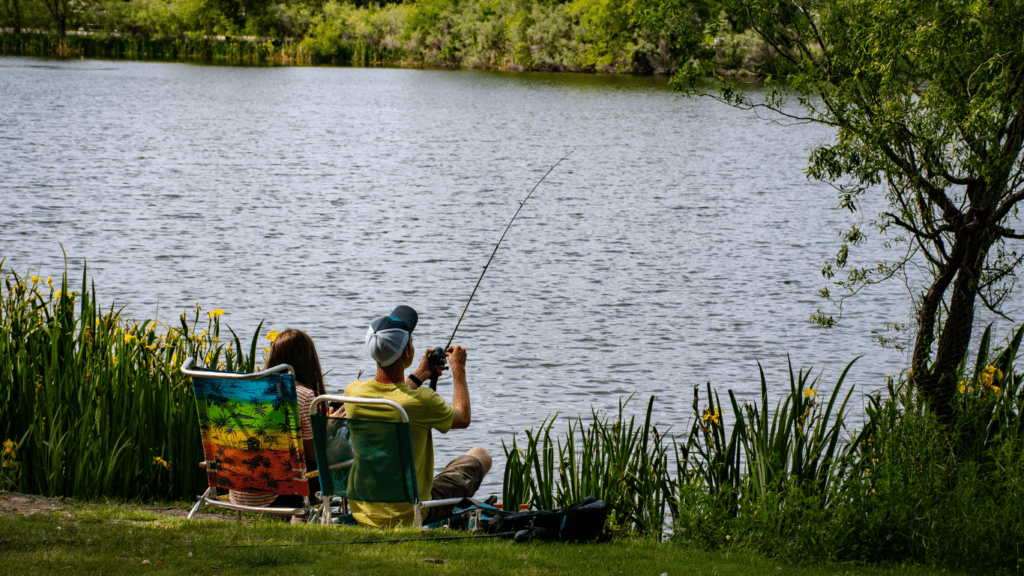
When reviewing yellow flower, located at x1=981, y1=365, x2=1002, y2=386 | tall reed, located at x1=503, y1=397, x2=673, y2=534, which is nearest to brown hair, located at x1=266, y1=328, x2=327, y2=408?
tall reed, located at x1=503, y1=397, x2=673, y2=534

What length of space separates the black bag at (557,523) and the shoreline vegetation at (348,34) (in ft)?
237

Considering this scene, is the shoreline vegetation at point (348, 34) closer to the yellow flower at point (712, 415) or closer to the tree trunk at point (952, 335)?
the tree trunk at point (952, 335)

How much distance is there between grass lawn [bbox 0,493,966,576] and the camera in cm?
413

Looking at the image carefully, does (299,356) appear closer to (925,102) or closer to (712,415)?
(712,415)

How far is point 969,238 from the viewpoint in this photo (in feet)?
20.5

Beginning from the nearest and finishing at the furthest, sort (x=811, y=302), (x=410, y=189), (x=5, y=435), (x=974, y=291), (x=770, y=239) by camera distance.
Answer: (x=5, y=435) < (x=974, y=291) < (x=811, y=302) < (x=770, y=239) < (x=410, y=189)

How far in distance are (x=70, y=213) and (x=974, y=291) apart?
702 inches

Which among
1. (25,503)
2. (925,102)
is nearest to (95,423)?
(25,503)

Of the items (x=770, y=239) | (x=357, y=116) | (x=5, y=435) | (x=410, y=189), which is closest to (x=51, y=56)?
(x=357, y=116)

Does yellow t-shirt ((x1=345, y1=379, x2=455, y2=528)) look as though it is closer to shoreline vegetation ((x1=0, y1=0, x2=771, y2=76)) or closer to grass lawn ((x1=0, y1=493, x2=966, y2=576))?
grass lawn ((x1=0, y1=493, x2=966, y2=576))

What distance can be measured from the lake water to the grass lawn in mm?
3274

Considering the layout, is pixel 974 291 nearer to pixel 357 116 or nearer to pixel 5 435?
pixel 5 435

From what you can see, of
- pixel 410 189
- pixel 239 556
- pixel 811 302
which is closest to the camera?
pixel 239 556

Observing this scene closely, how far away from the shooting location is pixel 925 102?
5.72 meters
